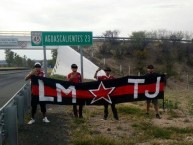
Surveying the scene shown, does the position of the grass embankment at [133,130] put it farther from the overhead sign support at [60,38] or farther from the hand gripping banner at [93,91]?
the overhead sign support at [60,38]

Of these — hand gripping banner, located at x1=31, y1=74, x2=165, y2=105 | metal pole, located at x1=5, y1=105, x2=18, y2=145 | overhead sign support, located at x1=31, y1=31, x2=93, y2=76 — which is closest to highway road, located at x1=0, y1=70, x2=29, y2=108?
overhead sign support, located at x1=31, y1=31, x2=93, y2=76

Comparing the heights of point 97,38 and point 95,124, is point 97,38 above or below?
above

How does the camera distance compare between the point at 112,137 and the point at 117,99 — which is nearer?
the point at 112,137

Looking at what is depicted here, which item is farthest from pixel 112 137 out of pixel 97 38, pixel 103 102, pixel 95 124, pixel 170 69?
pixel 97 38

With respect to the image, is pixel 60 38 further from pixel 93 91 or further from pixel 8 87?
pixel 8 87

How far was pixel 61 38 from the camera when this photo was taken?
16828 mm

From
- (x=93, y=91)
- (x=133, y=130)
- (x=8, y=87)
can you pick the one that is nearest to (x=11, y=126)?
(x=133, y=130)

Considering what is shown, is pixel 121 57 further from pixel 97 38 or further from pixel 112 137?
pixel 112 137

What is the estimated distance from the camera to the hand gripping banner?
37.9 ft

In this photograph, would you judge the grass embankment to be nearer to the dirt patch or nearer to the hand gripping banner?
the dirt patch

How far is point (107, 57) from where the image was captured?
174 ft

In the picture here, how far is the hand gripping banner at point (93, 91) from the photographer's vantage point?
11562mm

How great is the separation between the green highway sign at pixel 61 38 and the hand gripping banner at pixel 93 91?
510cm

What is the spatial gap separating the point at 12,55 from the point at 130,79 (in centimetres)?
12532
